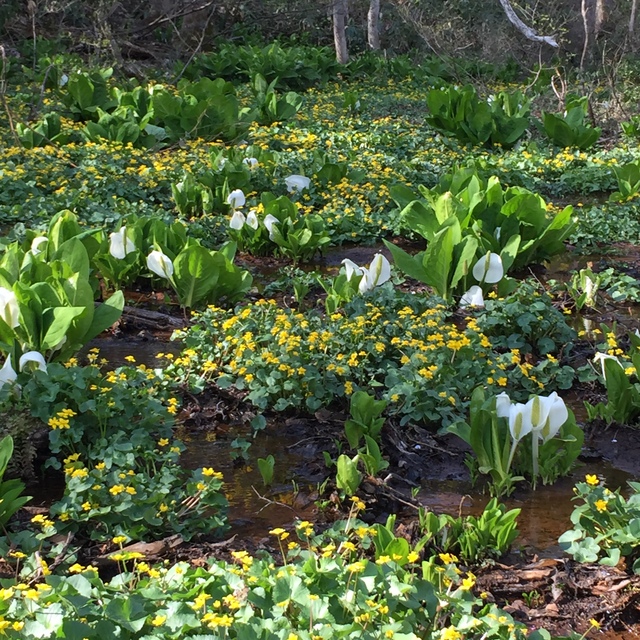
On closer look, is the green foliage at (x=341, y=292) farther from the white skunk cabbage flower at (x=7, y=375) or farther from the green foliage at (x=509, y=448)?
the white skunk cabbage flower at (x=7, y=375)

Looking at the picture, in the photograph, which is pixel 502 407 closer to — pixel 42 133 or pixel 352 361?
pixel 352 361

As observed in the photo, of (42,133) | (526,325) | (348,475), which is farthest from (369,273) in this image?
(42,133)

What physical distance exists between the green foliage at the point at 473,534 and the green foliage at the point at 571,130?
7.60m

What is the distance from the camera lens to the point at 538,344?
4.53m

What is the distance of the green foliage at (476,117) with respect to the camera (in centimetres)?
964

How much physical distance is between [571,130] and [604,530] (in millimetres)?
7621

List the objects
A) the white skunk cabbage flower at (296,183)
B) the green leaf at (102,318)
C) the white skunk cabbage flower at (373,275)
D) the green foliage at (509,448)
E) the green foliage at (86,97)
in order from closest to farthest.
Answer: the green foliage at (509,448) → the green leaf at (102,318) → the white skunk cabbage flower at (373,275) → the white skunk cabbage flower at (296,183) → the green foliage at (86,97)

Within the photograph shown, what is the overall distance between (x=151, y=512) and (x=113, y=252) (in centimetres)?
262

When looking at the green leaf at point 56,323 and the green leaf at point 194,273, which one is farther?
the green leaf at point 194,273

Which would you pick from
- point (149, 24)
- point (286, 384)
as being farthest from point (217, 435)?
point (149, 24)

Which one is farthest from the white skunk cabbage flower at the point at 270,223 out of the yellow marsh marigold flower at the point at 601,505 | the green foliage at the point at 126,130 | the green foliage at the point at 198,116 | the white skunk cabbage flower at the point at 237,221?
the yellow marsh marigold flower at the point at 601,505

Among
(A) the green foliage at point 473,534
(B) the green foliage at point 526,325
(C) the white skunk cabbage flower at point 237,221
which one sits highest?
(C) the white skunk cabbage flower at point 237,221

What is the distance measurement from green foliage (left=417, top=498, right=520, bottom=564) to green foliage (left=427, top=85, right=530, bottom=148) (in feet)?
24.6

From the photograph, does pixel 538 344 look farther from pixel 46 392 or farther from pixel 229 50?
pixel 229 50
